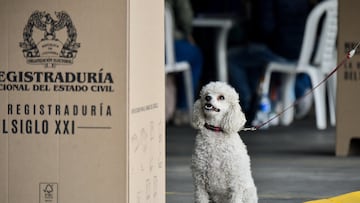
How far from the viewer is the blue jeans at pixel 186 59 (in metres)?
15.8

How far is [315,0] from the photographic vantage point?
18.0 metres

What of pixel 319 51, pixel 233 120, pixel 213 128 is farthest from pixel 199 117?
pixel 319 51

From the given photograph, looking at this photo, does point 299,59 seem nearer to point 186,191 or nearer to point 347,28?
point 347,28

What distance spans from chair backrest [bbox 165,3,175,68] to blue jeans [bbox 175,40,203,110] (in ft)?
1.42

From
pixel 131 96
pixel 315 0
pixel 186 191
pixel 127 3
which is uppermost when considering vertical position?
pixel 315 0

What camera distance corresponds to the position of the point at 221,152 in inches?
303

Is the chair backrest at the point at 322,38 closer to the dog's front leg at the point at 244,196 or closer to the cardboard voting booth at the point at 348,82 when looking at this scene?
the cardboard voting booth at the point at 348,82

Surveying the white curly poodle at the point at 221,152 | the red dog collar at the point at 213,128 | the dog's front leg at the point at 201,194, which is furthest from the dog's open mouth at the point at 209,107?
the dog's front leg at the point at 201,194

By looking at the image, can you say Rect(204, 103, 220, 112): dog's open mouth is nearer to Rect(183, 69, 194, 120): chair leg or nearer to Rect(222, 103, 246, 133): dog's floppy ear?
Rect(222, 103, 246, 133): dog's floppy ear

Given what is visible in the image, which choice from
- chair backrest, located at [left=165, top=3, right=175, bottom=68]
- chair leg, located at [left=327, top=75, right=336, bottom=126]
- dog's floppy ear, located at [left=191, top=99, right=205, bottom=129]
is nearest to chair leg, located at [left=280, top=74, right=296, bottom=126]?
chair leg, located at [left=327, top=75, right=336, bottom=126]

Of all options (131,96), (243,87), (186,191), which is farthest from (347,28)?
(131,96)

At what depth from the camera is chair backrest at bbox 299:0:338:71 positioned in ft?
49.3

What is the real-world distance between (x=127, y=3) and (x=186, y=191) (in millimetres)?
3403

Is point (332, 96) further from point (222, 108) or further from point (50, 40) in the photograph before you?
point (50, 40)
